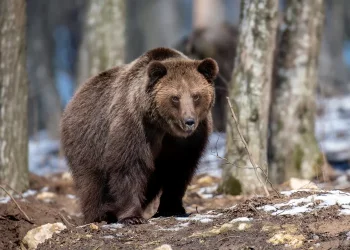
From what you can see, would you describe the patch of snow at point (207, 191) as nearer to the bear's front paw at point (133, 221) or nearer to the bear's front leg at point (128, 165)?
the bear's front leg at point (128, 165)

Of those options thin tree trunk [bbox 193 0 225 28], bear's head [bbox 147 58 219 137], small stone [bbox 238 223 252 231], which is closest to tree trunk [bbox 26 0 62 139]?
thin tree trunk [bbox 193 0 225 28]

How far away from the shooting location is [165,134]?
7250mm

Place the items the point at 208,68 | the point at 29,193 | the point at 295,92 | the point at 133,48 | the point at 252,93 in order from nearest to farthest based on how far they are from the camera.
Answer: the point at 208,68 → the point at 252,93 → the point at 29,193 → the point at 295,92 → the point at 133,48

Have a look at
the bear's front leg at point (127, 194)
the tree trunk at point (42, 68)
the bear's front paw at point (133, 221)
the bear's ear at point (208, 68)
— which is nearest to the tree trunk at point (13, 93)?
the bear's front leg at point (127, 194)

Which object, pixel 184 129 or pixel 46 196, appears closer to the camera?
pixel 184 129

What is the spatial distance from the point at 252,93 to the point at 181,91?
2.53 metres

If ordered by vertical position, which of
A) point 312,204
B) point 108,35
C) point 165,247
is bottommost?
point 165,247

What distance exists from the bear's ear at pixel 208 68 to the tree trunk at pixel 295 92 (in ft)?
13.8

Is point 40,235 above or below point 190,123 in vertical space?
below

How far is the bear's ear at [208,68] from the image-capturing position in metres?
7.08

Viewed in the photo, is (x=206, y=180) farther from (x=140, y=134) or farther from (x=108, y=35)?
(x=140, y=134)

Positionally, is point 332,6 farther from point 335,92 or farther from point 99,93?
point 99,93

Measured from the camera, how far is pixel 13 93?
10094mm

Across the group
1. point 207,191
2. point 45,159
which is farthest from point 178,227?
point 45,159
